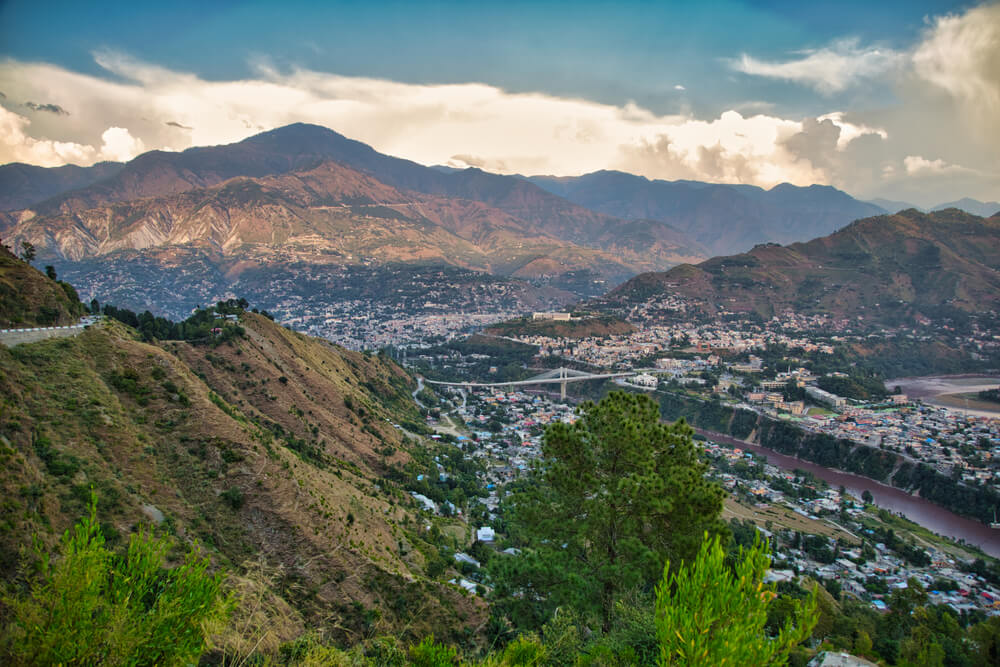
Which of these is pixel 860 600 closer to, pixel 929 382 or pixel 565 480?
pixel 565 480

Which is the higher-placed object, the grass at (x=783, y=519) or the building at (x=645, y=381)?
the building at (x=645, y=381)

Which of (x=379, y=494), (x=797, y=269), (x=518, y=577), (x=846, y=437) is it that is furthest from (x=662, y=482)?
(x=797, y=269)

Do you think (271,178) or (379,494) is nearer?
(379,494)

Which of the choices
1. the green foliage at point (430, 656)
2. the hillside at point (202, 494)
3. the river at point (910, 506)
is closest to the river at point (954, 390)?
the river at point (910, 506)

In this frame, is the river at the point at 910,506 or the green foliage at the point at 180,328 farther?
the river at the point at 910,506

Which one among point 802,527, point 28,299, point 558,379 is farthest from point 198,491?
point 558,379

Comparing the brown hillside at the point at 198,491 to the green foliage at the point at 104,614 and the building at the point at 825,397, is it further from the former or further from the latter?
the building at the point at 825,397
